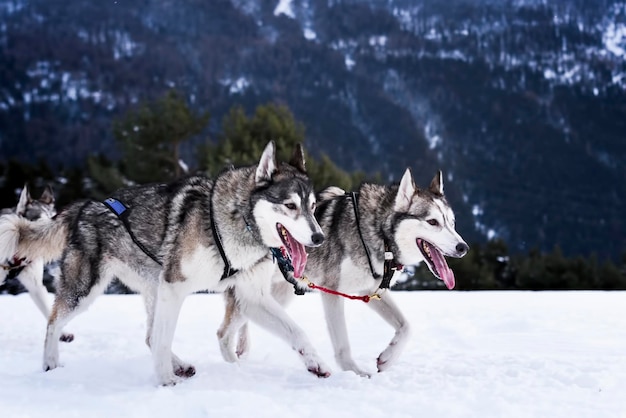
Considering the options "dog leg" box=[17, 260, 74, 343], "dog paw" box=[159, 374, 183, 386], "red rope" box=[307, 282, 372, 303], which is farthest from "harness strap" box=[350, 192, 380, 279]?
"dog leg" box=[17, 260, 74, 343]

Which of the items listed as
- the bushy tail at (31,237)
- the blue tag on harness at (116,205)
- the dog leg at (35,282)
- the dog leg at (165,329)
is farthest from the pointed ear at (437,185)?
the dog leg at (35,282)

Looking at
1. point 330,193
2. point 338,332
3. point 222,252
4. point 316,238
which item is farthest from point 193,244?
point 330,193

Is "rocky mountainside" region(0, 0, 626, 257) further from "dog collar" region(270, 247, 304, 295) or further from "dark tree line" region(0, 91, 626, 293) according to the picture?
"dog collar" region(270, 247, 304, 295)

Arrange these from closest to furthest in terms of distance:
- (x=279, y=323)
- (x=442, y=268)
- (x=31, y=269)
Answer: (x=279, y=323) < (x=442, y=268) < (x=31, y=269)

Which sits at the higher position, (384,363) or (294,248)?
(294,248)

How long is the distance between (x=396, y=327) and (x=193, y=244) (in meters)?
1.80

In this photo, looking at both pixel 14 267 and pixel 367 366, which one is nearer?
pixel 367 366

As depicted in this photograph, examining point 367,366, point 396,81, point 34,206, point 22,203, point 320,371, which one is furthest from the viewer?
point 396,81

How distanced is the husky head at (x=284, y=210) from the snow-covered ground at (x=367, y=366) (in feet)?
2.97

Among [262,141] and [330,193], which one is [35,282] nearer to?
[330,193]

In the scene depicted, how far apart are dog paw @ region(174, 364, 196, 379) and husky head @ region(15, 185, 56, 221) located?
3658 millimetres

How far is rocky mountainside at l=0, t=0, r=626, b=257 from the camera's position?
101 meters

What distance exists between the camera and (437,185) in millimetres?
5332

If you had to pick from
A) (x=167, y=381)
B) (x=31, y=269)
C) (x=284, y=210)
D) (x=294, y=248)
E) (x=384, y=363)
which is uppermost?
(x=284, y=210)
